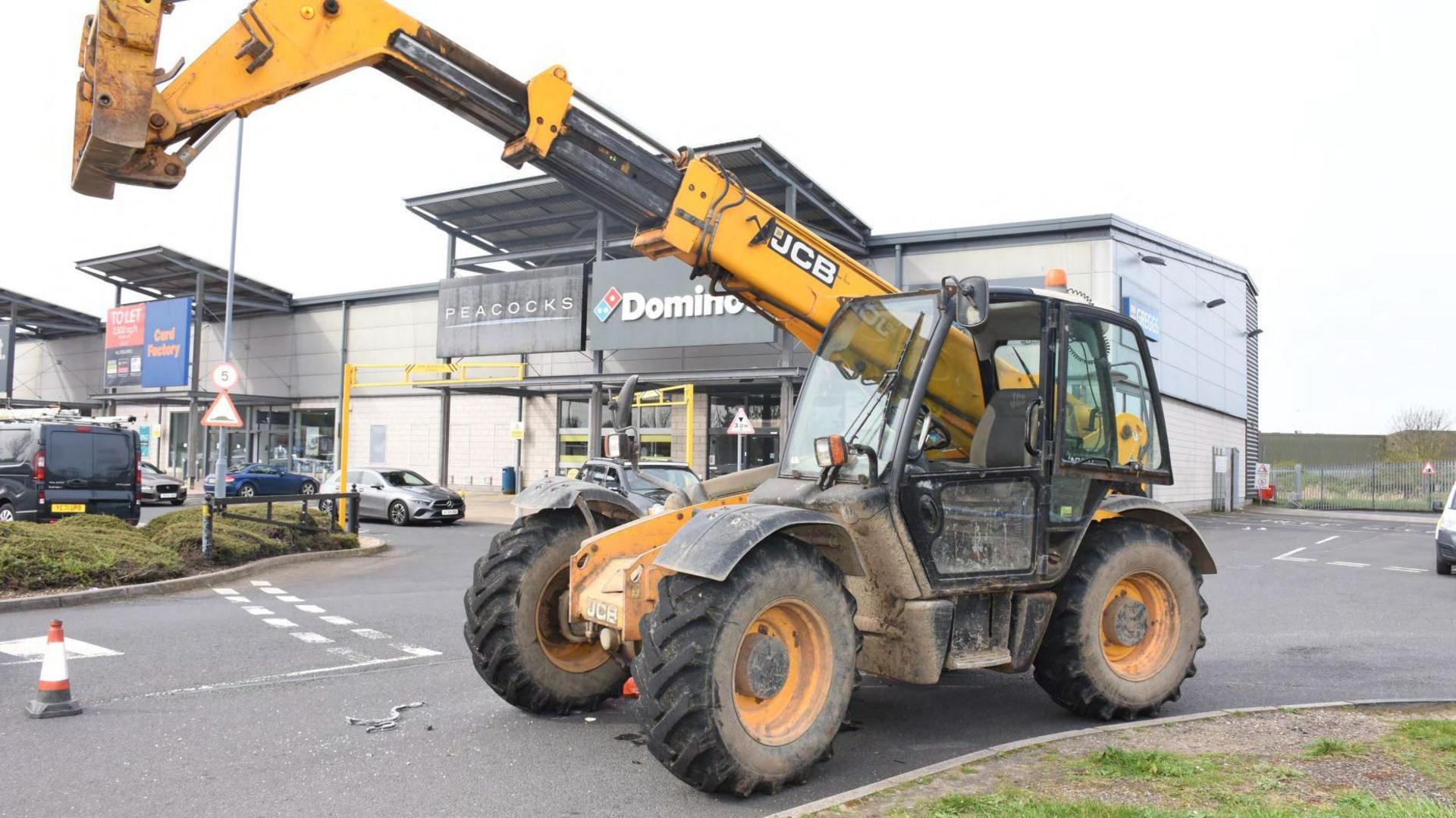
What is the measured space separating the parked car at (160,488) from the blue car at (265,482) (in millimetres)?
870

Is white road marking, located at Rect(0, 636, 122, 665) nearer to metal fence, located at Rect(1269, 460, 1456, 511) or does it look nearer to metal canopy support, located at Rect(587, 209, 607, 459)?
metal canopy support, located at Rect(587, 209, 607, 459)

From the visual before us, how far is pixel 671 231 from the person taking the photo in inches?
258

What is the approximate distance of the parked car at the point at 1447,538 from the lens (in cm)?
1549

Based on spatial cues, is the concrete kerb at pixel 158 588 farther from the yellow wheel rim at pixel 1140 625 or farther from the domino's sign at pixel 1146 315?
the domino's sign at pixel 1146 315

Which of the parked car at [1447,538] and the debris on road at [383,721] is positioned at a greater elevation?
the parked car at [1447,538]

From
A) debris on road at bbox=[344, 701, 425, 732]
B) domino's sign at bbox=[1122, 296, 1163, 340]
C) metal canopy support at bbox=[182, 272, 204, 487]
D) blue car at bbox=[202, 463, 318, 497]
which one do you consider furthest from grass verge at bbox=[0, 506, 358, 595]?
metal canopy support at bbox=[182, 272, 204, 487]

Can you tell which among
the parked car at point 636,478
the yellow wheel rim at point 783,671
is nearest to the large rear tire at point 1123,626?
the yellow wheel rim at point 783,671

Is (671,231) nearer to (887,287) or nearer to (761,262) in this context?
(761,262)

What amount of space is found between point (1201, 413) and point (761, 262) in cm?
3357

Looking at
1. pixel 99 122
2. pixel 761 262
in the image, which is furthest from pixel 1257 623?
pixel 99 122

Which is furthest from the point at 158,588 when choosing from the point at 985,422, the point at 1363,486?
the point at 1363,486

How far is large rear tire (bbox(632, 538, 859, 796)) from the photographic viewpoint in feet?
15.1

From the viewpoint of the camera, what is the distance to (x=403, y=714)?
6.41 meters

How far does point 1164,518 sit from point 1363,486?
45.6m
